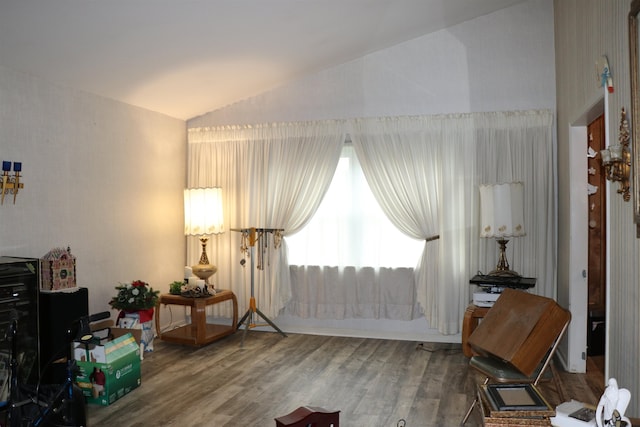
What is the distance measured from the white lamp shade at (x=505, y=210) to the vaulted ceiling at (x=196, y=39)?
173cm

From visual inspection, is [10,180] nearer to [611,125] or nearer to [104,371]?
[104,371]

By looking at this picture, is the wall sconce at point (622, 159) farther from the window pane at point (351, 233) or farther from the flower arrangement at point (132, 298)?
the flower arrangement at point (132, 298)

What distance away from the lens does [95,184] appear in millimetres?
4828

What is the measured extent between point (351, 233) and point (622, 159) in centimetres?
331

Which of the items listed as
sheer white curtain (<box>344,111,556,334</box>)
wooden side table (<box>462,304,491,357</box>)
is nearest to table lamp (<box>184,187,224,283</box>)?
sheer white curtain (<box>344,111,556,334</box>)

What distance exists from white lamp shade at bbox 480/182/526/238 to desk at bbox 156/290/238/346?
276cm

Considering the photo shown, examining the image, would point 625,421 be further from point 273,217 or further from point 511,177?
point 273,217

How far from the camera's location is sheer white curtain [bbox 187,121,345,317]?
18.7 feet

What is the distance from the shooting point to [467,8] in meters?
4.93

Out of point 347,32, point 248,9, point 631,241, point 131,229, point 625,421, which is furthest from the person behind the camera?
point 131,229

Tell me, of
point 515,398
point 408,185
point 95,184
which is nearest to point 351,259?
point 408,185

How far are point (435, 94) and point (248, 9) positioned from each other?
2305 mm

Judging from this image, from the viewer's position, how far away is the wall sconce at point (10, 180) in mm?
3876

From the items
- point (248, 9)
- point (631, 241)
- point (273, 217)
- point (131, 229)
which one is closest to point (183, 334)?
point (131, 229)
